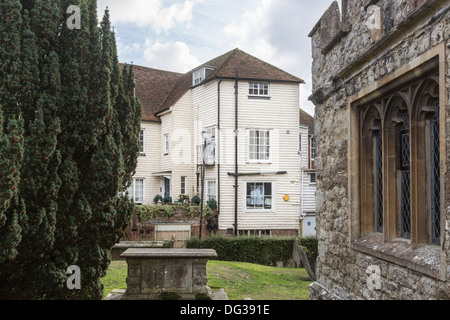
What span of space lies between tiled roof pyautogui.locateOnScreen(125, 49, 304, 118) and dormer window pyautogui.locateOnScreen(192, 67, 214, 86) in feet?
0.78

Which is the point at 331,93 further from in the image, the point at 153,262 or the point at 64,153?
the point at 153,262

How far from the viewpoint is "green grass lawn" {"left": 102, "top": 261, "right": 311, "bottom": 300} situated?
1051cm

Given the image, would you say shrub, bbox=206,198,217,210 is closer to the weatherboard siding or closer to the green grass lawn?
the weatherboard siding

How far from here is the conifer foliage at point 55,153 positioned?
20.6 feet

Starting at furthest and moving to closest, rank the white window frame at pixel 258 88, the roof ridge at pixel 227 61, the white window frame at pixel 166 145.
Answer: the white window frame at pixel 166 145, the white window frame at pixel 258 88, the roof ridge at pixel 227 61

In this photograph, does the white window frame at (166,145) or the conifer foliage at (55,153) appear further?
the white window frame at (166,145)

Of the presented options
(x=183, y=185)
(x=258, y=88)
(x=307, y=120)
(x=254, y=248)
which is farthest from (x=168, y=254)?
(x=307, y=120)

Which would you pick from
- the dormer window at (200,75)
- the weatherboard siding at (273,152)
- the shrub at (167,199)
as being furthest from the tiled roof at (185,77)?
the shrub at (167,199)

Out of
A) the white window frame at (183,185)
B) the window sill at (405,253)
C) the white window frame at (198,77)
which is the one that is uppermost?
the white window frame at (198,77)

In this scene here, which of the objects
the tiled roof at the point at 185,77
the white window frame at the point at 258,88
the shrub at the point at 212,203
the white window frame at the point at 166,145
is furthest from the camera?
the white window frame at the point at 166,145

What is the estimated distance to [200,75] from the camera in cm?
2486

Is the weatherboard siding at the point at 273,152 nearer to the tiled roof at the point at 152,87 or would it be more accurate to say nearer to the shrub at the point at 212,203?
the shrub at the point at 212,203

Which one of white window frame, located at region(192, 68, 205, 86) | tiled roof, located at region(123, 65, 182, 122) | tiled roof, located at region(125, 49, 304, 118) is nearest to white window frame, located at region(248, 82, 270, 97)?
tiled roof, located at region(125, 49, 304, 118)

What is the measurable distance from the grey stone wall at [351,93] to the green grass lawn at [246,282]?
3.36 metres
